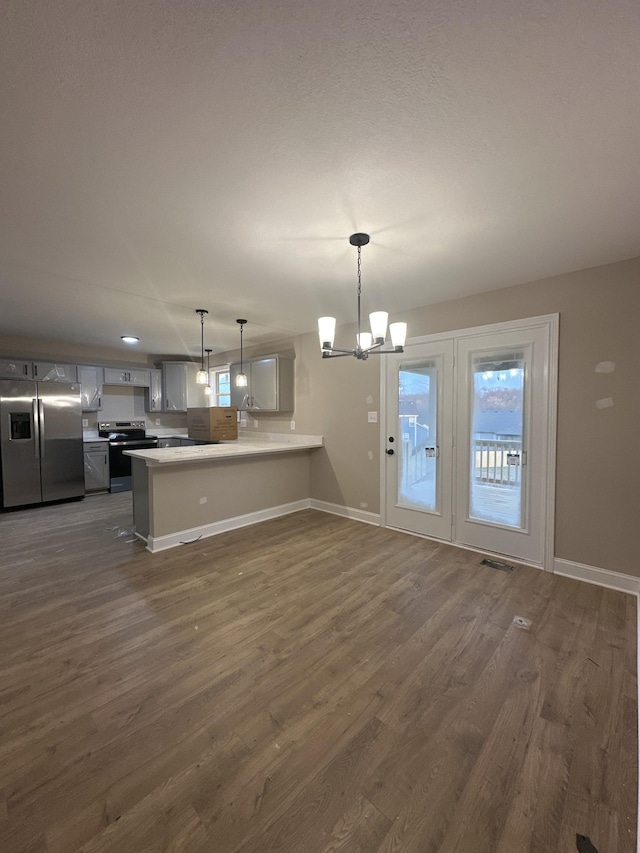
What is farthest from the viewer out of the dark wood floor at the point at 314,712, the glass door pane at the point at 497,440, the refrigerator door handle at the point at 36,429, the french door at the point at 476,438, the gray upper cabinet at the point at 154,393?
the gray upper cabinet at the point at 154,393

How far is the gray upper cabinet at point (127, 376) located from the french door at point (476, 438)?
4749mm

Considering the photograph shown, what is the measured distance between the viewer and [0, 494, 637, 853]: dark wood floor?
45.2 inches

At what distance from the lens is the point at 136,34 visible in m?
1.04

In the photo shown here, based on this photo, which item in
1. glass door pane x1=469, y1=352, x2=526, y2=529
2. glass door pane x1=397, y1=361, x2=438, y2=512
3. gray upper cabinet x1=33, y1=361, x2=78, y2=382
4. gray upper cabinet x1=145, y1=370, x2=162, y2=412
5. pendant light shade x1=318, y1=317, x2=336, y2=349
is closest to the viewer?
pendant light shade x1=318, y1=317, x2=336, y2=349

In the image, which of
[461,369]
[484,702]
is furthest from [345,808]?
[461,369]

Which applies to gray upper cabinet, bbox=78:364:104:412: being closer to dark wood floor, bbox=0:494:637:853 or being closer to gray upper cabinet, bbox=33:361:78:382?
gray upper cabinet, bbox=33:361:78:382

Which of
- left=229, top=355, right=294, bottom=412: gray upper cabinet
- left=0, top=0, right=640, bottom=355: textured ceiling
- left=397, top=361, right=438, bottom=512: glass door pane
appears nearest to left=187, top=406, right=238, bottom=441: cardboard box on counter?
left=229, top=355, right=294, bottom=412: gray upper cabinet

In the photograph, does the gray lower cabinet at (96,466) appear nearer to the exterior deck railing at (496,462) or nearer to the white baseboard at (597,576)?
the exterior deck railing at (496,462)

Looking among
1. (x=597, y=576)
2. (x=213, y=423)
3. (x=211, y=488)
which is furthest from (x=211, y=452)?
(x=597, y=576)

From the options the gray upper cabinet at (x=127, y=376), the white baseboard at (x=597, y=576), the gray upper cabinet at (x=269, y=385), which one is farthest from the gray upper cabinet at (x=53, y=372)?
the white baseboard at (x=597, y=576)

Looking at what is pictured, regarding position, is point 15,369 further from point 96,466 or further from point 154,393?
point 154,393

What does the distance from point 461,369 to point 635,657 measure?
7.97 ft

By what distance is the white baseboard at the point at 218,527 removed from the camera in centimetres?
340

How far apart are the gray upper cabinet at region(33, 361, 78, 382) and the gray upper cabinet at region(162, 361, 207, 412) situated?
1.46m
